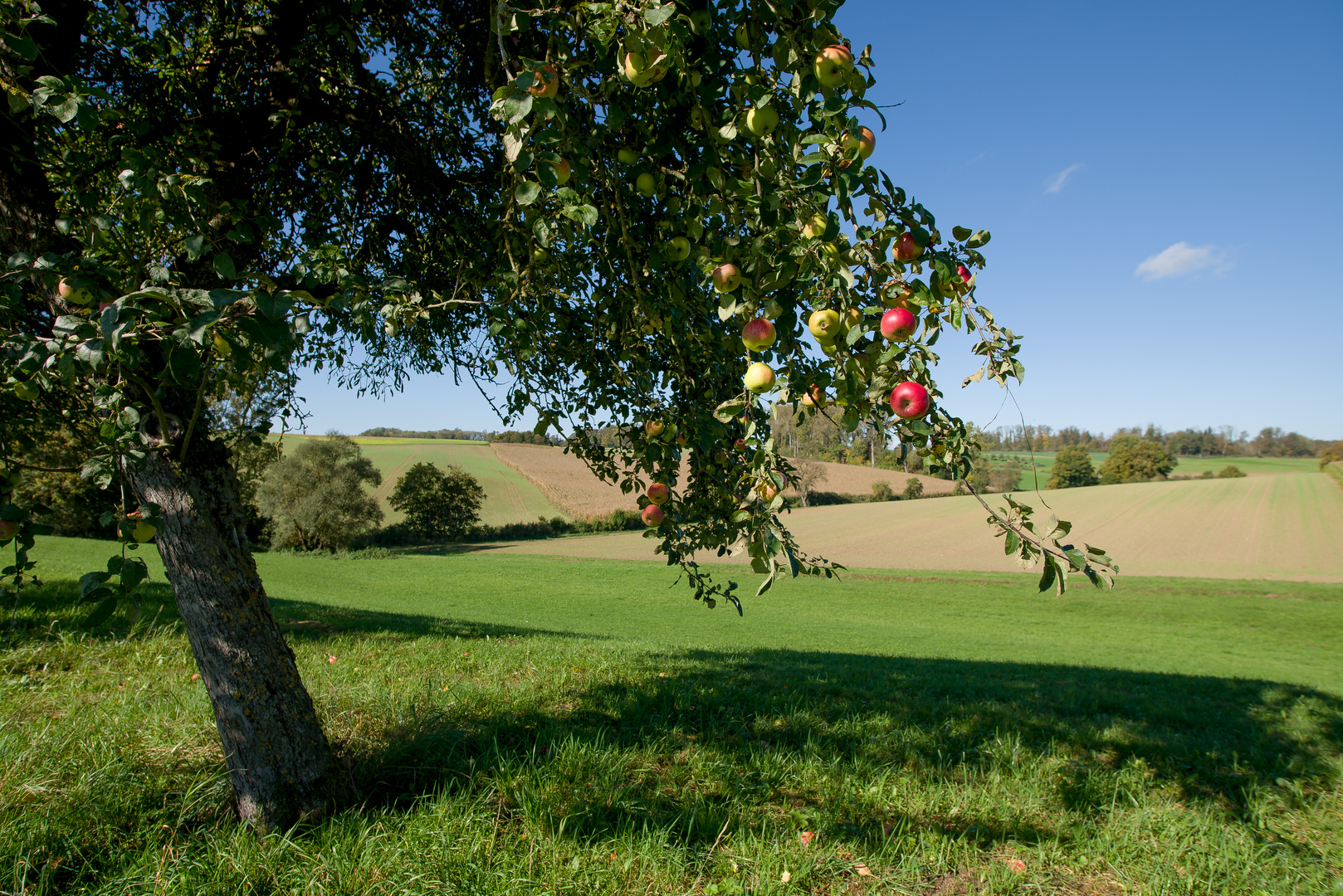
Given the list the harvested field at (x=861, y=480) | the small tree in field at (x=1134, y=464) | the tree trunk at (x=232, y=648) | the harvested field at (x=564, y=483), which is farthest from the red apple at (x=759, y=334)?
the small tree in field at (x=1134, y=464)

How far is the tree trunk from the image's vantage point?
2348mm

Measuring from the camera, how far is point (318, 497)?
31328mm

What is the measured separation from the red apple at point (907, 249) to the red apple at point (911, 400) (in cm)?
29

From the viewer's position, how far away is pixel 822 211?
1.28 metres

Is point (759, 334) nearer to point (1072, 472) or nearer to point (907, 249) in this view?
point (907, 249)

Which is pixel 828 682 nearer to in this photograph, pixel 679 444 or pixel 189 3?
pixel 679 444

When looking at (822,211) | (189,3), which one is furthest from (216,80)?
(822,211)

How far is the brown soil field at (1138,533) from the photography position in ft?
83.6

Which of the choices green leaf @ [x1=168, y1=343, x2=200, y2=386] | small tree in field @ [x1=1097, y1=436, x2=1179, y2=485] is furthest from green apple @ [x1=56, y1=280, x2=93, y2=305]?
small tree in field @ [x1=1097, y1=436, x2=1179, y2=485]

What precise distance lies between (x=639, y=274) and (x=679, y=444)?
0.73m

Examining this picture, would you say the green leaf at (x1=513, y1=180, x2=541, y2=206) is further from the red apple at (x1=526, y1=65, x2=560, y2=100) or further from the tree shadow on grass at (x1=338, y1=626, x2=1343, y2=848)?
the tree shadow on grass at (x1=338, y1=626, x2=1343, y2=848)

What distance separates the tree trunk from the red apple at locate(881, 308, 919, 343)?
101 inches

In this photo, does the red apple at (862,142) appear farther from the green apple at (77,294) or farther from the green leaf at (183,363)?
the green apple at (77,294)

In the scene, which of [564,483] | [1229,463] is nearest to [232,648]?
[564,483]
